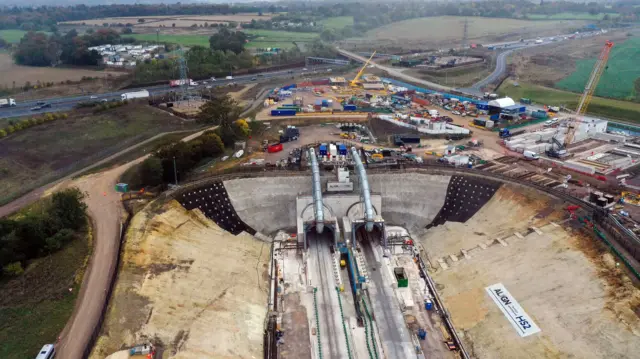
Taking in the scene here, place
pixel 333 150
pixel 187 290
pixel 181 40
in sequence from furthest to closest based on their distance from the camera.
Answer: pixel 181 40, pixel 333 150, pixel 187 290

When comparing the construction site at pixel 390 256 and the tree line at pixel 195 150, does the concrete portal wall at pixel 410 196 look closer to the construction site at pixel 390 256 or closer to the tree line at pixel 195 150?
the construction site at pixel 390 256

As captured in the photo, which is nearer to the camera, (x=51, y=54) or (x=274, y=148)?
(x=274, y=148)

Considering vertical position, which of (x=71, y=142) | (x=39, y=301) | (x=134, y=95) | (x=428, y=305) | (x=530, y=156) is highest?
(x=134, y=95)

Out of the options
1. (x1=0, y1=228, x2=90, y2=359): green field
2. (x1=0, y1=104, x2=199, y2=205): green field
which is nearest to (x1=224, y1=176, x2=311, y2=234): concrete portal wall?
(x1=0, y1=228, x2=90, y2=359): green field

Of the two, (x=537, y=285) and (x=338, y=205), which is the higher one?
(x=338, y=205)

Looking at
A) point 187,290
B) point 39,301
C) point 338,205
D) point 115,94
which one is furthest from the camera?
point 115,94

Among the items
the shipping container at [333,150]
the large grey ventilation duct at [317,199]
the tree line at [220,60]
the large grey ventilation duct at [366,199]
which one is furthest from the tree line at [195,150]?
the tree line at [220,60]

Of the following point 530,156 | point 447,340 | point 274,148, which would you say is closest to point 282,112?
point 274,148

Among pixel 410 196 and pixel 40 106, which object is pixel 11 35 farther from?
pixel 410 196
